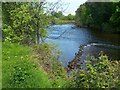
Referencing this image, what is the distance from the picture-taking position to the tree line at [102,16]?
49.5m

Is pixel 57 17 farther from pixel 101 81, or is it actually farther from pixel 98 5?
pixel 98 5

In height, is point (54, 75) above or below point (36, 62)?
below

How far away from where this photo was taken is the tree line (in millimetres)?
49528

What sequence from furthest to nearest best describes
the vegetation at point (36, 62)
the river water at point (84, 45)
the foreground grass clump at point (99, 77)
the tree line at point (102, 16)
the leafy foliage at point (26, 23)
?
1. the tree line at point (102, 16)
2. the river water at point (84, 45)
3. the leafy foliage at point (26, 23)
4. the vegetation at point (36, 62)
5. the foreground grass clump at point (99, 77)

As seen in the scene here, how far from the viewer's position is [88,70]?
770 centimetres

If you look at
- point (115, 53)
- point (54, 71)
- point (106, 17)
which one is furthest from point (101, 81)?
→ point (106, 17)

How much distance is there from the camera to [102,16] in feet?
189

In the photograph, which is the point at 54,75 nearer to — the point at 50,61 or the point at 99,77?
the point at 50,61

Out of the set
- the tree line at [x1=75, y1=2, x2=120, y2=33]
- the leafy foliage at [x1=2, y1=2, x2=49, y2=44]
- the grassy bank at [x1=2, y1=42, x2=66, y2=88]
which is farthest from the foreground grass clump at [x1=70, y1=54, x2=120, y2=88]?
the tree line at [x1=75, y1=2, x2=120, y2=33]

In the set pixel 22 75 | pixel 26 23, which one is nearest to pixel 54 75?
pixel 22 75

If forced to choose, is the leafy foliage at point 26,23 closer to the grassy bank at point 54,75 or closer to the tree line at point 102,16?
the grassy bank at point 54,75

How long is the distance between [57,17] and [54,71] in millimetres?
6294

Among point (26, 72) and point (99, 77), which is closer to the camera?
point (99, 77)

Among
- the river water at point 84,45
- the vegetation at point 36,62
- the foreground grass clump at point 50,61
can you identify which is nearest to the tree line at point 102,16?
the river water at point 84,45
